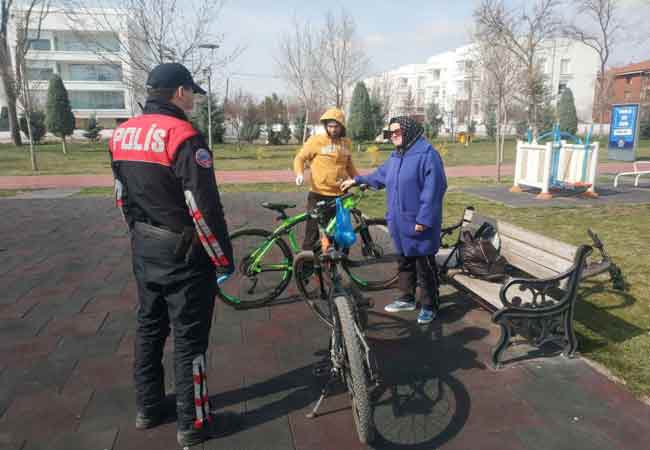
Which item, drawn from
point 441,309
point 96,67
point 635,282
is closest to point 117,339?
point 441,309

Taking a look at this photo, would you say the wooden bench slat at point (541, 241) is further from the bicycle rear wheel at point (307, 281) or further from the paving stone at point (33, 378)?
the paving stone at point (33, 378)

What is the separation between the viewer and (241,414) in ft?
9.11

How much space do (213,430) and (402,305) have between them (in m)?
2.16

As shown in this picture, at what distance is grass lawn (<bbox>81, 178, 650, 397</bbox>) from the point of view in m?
3.38

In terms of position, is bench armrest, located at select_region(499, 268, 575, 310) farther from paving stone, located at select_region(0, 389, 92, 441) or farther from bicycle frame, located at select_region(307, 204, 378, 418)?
paving stone, located at select_region(0, 389, 92, 441)

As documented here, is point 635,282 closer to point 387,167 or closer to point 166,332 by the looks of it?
point 387,167

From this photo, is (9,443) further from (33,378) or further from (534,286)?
(534,286)

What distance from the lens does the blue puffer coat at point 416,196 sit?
3695mm

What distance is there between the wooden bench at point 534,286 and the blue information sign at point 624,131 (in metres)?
17.2

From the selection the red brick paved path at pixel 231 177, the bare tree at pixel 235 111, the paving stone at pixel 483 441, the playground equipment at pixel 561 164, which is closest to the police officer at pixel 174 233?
the paving stone at pixel 483 441

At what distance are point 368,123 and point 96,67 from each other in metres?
42.7

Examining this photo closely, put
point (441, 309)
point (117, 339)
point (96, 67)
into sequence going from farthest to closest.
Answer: point (96, 67) → point (441, 309) → point (117, 339)

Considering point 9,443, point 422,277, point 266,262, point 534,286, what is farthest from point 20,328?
point 534,286

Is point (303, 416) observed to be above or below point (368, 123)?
below
